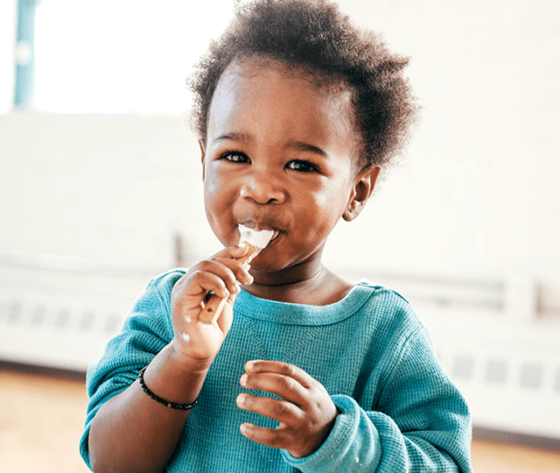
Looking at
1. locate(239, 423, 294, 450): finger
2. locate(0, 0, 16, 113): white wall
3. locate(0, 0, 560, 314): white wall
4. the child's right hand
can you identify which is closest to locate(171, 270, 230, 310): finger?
the child's right hand

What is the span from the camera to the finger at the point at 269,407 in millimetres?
443

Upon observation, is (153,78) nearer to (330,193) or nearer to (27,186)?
(27,186)

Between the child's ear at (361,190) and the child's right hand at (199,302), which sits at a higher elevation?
the child's ear at (361,190)

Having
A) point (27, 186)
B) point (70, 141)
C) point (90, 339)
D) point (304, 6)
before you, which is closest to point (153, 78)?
point (70, 141)

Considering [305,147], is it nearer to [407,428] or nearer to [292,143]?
[292,143]

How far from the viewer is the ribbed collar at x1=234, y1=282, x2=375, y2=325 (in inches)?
24.3

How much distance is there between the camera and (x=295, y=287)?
0.66 meters

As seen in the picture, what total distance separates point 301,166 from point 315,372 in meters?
0.22

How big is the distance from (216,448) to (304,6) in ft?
1.64

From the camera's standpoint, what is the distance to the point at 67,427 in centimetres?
159

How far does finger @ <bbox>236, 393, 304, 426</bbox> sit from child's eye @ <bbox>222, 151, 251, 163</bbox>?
24cm

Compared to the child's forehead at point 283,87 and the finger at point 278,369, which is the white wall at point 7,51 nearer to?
the child's forehead at point 283,87

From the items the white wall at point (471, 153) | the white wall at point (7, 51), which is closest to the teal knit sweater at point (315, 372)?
the white wall at point (471, 153)

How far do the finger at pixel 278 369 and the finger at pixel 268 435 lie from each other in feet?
0.14
